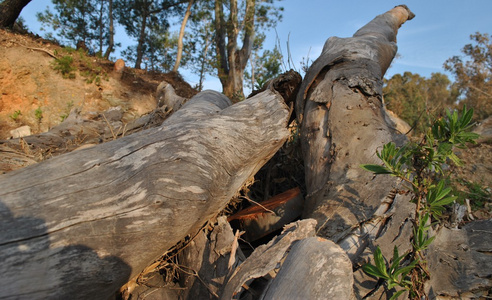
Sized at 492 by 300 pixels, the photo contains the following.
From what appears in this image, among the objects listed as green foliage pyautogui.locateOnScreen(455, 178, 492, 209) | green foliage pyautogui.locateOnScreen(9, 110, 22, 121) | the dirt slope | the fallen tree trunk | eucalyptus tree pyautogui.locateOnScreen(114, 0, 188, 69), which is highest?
eucalyptus tree pyautogui.locateOnScreen(114, 0, 188, 69)


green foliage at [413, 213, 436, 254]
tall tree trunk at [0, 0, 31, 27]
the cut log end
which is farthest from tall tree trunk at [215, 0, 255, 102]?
green foliage at [413, 213, 436, 254]

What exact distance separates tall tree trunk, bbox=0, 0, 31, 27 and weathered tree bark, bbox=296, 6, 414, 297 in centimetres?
1136

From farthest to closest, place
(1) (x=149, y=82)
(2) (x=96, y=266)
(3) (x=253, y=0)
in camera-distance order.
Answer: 1. (3) (x=253, y=0)
2. (1) (x=149, y=82)
3. (2) (x=96, y=266)

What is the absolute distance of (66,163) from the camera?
1724 millimetres

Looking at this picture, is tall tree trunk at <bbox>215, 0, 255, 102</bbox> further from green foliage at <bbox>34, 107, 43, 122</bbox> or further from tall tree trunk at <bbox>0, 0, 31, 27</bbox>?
tall tree trunk at <bbox>0, 0, 31, 27</bbox>

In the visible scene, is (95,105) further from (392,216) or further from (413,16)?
(392,216)

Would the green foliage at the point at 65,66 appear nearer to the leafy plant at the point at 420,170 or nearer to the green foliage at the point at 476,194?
the green foliage at the point at 476,194

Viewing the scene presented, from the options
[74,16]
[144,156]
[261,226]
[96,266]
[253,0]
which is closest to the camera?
[96,266]

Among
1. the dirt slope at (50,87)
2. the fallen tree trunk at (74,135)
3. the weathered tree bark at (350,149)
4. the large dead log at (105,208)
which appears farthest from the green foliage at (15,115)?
the large dead log at (105,208)

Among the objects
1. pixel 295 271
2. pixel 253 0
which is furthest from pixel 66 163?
pixel 253 0

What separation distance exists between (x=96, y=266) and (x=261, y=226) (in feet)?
4.18

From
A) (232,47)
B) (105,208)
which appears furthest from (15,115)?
(105,208)

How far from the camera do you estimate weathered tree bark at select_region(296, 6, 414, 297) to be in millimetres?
1949

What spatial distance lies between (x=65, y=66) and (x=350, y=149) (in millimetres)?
11205
